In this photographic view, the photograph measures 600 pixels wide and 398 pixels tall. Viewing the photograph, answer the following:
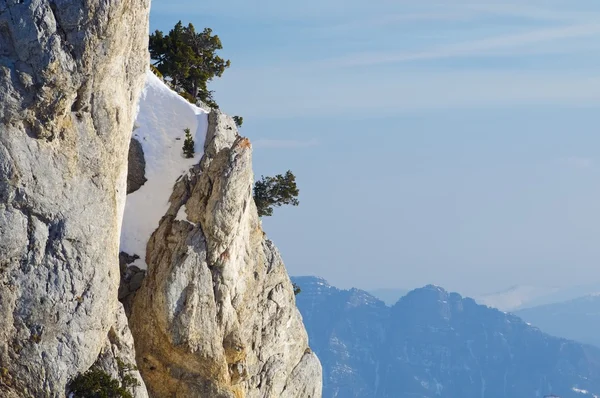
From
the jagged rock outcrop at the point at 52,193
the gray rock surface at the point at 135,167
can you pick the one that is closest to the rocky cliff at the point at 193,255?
the gray rock surface at the point at 135,167

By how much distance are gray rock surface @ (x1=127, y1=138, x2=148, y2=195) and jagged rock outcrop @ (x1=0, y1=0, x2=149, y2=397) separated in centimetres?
1159

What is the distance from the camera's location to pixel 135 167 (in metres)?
58.4

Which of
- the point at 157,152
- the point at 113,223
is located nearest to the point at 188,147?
the point at 157,152

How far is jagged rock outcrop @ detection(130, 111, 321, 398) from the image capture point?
5497cm

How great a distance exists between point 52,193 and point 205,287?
1460 cm

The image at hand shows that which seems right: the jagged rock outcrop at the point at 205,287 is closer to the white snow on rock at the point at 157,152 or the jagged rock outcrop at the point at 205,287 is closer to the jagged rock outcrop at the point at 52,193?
the white snow on rock at the point at 157,152

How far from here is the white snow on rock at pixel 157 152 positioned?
2247 inches

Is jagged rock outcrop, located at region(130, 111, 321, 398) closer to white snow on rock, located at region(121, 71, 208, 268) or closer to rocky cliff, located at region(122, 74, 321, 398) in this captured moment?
rocky cliff, located at region(122, 74, 321, 398)

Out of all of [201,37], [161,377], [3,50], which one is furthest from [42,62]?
[201,37]

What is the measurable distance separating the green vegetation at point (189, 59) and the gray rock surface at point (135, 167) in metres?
13.6

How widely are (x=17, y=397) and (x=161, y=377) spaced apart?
13.7m

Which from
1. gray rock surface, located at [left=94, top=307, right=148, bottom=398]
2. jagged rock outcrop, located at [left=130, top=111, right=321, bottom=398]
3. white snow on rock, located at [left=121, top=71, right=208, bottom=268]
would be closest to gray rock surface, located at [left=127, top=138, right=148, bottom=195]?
white snow on rock, located at [left=121, top=71, right=208, bottom=268]

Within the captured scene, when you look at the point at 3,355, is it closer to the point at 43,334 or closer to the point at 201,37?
the point at 43,334

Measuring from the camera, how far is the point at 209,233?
56.8 m
